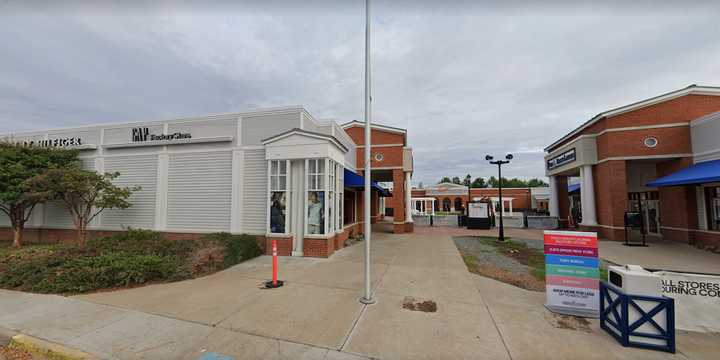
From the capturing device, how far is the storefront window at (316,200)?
10.1 m

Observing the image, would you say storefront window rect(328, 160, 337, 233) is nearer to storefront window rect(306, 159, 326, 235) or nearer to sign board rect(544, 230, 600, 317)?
storefront window rect(306, 159, 326, 235)

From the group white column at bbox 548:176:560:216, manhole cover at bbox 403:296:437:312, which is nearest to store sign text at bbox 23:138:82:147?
manhole cover at bbox 403:296:437:312

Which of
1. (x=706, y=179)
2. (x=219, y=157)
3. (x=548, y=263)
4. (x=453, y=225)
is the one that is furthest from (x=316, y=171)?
(x=453, y=225)

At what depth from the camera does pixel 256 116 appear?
37.2 ft

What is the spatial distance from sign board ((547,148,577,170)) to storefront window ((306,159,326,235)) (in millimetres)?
17372

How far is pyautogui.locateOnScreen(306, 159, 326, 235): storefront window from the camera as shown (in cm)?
1006

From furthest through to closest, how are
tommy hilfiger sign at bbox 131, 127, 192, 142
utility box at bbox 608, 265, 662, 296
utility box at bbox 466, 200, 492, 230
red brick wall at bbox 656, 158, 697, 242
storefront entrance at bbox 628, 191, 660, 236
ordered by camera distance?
utility box at bbox 466, 200, 492, 230, storefront entrance at bbox 628, 191, 660, 236, red brick wall at bbox 656, 158, 697, 242, tommy hilfiger sign at bbox 131, 127, 192, 142, utility box at bbox 608, 265, 662, 296

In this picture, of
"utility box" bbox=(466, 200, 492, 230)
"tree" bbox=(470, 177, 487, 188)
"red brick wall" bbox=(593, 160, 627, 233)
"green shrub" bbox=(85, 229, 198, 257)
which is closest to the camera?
"green shrub" bbox=(85, 229, 198, 257)

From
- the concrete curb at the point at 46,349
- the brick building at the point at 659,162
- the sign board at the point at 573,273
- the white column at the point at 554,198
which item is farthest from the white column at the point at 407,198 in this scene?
the concrete curb at the point at 46,349

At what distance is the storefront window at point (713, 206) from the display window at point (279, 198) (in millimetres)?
19988

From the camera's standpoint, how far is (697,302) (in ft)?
15.2

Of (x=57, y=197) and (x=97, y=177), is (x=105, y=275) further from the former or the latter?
(x=57, y=197)

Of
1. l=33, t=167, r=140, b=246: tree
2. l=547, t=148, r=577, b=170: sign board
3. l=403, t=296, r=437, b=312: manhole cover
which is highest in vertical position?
l=547, t=148, r=577, b=170: sign board

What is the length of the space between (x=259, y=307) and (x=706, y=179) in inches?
672
